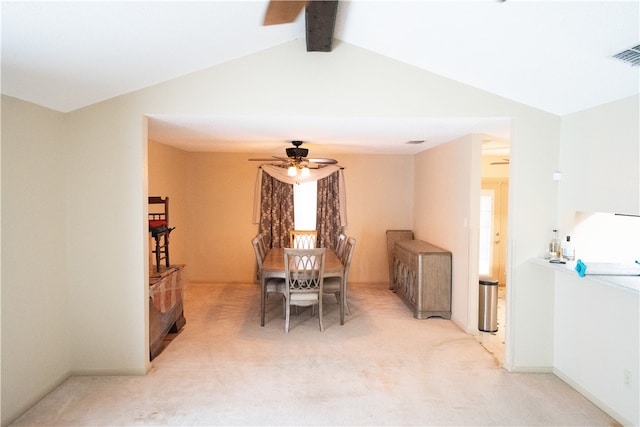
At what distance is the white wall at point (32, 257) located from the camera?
2.54 metres

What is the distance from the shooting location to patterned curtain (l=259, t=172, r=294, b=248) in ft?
21.2

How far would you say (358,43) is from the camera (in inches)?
124

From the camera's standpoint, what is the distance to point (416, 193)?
6.44 metres

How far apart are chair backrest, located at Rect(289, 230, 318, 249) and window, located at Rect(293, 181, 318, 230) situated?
614 millimetres

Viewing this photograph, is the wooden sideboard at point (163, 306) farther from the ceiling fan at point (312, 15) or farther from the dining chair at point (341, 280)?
the ceiling fan at point (312, 15)

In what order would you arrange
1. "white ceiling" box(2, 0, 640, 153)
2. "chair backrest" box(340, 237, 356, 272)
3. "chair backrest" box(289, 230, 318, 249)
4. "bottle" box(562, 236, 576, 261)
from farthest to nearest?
1. "chair backrest" box(289, 230, 318, 249)
2. "chair backrest" box(340, 237, 356, 272)
3. "bottle" box(562, 236, 576, 261)
4. "white ceiling" box(2, 0, 640, 153)

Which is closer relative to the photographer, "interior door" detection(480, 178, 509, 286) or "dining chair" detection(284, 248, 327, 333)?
"dining chair" detection(284, 248, 327, 333)

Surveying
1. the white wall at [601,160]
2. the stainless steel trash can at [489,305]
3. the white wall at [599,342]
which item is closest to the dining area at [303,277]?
the stainless steel trash can at [489,305]

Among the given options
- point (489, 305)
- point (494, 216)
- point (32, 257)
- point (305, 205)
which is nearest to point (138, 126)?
point (32, 257)

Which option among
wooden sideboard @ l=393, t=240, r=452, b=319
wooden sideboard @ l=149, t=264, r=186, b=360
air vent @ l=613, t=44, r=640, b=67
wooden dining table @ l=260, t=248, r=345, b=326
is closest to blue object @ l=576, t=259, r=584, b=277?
air vent @ l=613, t=44, r=640, b=67

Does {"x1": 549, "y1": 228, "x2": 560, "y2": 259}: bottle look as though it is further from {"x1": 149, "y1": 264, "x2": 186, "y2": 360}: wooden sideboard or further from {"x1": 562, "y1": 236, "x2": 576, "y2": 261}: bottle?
{"x1": 149, "y1": 264, "x2": 186, "y2": 360}: wooden sideboard

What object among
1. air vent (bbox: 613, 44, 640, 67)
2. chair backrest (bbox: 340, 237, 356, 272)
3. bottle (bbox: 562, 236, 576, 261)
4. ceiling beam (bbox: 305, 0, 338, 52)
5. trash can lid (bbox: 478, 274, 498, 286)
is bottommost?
trash can lid (bbox: 478, 274, 498, 286)

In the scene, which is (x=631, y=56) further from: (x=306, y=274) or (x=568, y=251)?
(x=306, y=274)

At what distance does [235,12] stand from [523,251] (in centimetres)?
291
